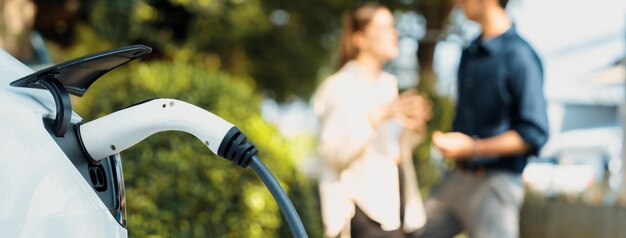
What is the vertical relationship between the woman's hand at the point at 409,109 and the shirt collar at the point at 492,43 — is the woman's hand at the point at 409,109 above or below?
below

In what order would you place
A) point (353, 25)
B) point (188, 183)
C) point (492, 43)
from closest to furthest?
point (492, 43) → point (188, 183) → point (353, 25)

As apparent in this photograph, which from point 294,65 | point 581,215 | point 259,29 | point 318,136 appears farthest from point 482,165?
point 294,65

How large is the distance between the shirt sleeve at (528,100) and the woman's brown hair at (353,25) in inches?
35.7

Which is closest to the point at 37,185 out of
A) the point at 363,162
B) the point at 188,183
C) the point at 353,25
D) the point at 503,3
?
the point at 188,183

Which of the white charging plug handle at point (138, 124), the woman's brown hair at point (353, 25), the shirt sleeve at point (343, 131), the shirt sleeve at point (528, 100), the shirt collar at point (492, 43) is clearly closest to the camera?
the white charging plug handle at point (138, 124)

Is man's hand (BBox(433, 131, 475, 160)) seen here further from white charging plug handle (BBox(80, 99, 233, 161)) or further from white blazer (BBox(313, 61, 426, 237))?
white charging plug handle (BBox(80, 99, 233, 161))

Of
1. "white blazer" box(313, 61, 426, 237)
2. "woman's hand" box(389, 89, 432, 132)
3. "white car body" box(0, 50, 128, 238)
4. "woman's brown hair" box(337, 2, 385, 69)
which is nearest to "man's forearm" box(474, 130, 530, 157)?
"woman's hand" box(389, 89, 432, 132)

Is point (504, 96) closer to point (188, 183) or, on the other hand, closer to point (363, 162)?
point (363, 162)

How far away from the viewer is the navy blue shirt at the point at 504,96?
13.9ft

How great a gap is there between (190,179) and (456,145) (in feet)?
4.12

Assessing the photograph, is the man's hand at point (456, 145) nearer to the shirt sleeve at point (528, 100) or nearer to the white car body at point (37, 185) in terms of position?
the shirt sleeve at point (528, 100)

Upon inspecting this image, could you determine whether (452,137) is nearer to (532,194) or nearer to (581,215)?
(581,215)

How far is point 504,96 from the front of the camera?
14.3 ft

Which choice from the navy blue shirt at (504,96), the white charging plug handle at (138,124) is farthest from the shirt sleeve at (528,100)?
the white charging plug handle at (138,124)
